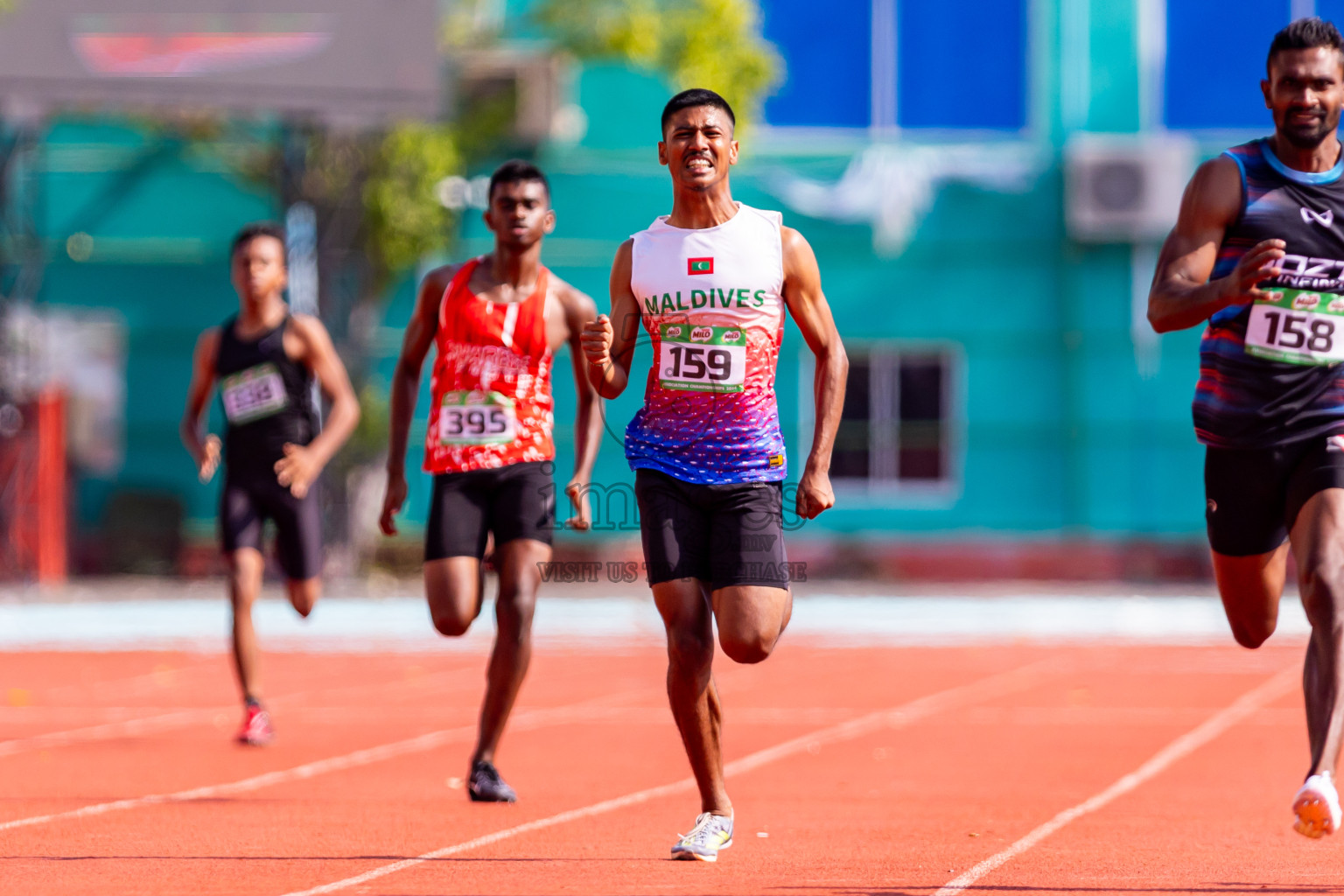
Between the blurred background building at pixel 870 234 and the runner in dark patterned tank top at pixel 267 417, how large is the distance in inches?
517

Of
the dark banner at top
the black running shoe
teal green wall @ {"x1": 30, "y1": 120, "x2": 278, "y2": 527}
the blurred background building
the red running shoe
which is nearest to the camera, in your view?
the black running shoe

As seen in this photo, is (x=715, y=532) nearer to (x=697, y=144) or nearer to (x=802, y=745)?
(x=697, y=144)

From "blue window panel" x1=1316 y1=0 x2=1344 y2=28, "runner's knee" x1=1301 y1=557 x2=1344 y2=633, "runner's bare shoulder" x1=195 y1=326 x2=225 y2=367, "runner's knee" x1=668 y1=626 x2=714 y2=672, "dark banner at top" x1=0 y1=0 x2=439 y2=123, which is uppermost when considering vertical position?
"blue window panel" x1=1316 y1=0 x2=1344 y2=28

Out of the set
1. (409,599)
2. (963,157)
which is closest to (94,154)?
(409,599)

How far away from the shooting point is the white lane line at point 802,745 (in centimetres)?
601

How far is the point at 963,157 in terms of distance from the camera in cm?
2439

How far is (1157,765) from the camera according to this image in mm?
8836

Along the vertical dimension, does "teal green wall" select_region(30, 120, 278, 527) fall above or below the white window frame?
above

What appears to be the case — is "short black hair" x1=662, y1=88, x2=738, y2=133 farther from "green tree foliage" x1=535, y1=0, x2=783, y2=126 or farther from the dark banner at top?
"green tree foliage" x1=535, y1=0, x2=783, y2=126

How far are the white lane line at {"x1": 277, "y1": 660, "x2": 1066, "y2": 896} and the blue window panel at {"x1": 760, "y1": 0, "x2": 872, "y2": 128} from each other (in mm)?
11370

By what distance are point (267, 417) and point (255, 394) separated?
0.44 feet

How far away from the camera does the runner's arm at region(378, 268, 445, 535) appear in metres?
7.72

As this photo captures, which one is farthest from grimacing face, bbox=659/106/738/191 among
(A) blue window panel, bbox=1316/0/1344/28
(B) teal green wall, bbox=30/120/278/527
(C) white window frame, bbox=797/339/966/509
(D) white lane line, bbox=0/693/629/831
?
(A) blue window panel, bbox=1316/0/1344/28

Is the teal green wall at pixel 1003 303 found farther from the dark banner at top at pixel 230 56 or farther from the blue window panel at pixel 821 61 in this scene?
the dark banner at top at pixel 230 56
